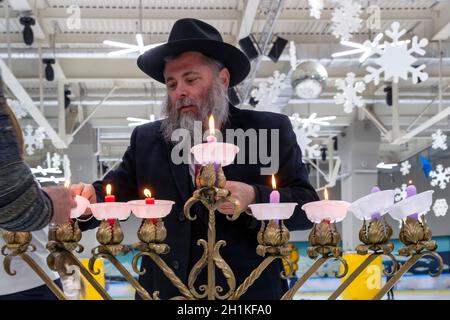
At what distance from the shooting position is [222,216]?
58.6 inches

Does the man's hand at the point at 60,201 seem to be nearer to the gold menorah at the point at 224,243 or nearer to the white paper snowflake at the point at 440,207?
the gold menorah at the point at 224,243

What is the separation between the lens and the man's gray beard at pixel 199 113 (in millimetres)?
1536

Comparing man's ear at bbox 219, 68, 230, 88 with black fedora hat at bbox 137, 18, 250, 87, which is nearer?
black fedora hat at bbox 137, 18, 250, 87

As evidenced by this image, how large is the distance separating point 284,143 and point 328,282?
11138mm

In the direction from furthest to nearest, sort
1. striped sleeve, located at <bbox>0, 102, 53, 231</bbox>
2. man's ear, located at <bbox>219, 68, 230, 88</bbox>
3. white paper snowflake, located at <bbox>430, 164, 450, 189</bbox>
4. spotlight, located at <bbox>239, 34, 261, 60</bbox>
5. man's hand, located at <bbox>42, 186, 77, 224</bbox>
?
white paper snowflake, located at <bbox>430, 164, 450, 189</bbox> < spotlight, located at <bbox>239, 34, 261, 60</bbox> < man's ear, located at <bbox>219, 68, 230, 88</bbox> < man's hand, located at <bbox>42, 186, 77, 224</bbox> < striped sleeve, located at <bbox>0, 102, 53, 231</bbox>

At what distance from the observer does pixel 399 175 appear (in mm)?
13125

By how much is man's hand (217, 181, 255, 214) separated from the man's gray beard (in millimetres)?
355

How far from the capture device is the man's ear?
1.70m

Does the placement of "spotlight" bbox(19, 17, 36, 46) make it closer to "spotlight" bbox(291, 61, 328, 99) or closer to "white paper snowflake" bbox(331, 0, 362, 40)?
"spotlight" bbox(291, 61, 328, 99)

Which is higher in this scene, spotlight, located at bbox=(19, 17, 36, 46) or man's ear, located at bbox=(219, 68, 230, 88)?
spotlight, located at bbox=(19, 17, 36, 46)

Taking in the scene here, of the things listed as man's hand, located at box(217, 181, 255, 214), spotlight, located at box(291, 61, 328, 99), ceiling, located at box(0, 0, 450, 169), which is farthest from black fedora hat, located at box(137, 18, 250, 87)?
spotlight, located at box(291, 61, 328, 99)

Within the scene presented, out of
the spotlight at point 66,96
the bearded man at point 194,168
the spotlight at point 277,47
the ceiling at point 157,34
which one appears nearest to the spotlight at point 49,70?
the ceiling at point 157,34

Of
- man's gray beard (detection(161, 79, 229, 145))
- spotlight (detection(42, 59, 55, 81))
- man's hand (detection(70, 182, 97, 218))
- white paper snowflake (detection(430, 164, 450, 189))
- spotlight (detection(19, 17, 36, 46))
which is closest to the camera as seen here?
man's hand (detection(70, 182, 97, 218))

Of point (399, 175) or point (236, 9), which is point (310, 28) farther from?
point (399, 175)
